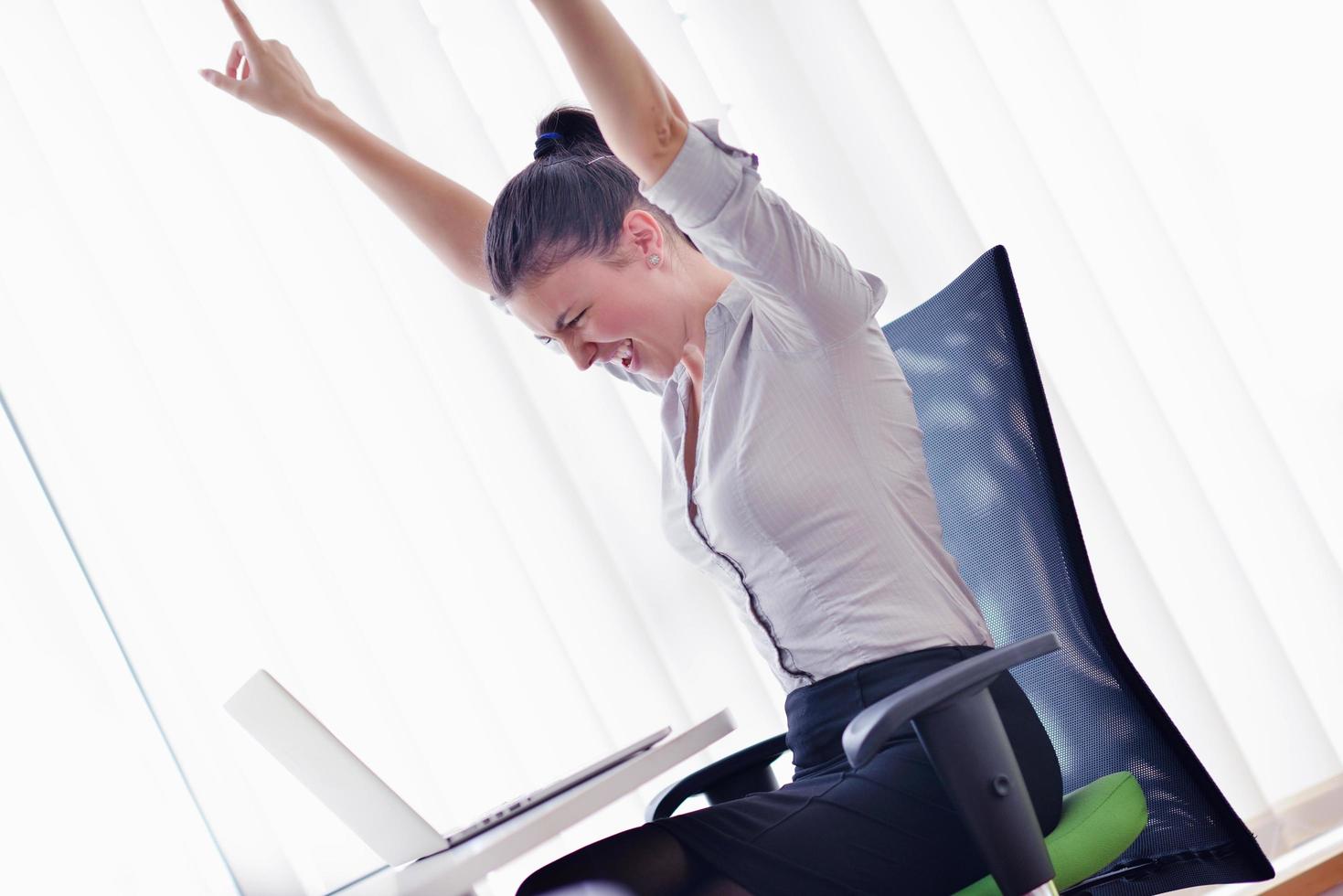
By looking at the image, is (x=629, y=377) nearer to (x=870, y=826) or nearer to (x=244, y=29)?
(x=244, y=29)

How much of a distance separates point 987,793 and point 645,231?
77 centimetres

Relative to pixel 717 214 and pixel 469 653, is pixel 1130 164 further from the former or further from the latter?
pixel 469 653

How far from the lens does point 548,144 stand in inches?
56.1

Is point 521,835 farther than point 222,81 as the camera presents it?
No

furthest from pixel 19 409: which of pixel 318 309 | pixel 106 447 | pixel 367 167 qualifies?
pixel 367 167

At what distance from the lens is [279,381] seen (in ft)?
5.70

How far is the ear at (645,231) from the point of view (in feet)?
4.35

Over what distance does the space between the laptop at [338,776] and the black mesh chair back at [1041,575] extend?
50cm

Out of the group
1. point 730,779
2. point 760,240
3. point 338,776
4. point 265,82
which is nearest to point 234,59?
point 265,82

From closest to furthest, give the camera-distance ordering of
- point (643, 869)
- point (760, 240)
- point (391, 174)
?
1. point (643, 869)
2. point (760, 240)
3. point (391, 174)

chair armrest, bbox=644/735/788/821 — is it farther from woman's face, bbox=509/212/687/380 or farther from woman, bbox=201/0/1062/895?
woman's face, bbox=509/212/687/380

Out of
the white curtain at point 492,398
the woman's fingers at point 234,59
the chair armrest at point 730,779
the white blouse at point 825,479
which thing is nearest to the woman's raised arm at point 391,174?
the woman's fingers at point 234,59

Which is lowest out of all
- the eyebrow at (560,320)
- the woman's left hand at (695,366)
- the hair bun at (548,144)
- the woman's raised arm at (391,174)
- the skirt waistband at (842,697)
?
the skirt waistband at (842,697)

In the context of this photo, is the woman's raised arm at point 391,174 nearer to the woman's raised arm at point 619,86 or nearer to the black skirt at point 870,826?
the woman's raised arm at point 619,86
